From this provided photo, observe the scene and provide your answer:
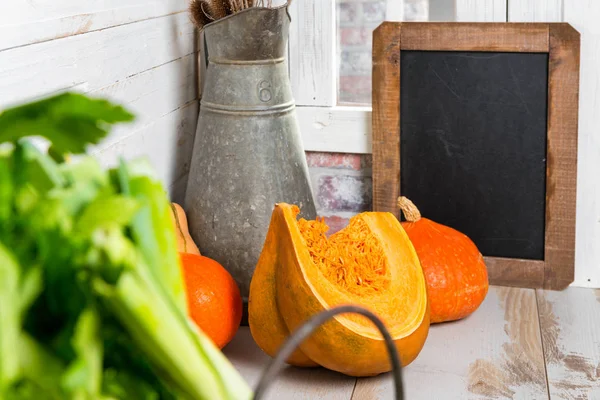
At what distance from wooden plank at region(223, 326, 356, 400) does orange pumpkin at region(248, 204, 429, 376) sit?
0.03 meters

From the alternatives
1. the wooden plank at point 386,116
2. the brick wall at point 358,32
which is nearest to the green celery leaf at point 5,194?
the wooden plank at point 386,116

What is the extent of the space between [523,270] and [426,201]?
283 mm

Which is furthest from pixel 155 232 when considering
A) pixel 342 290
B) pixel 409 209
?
pixel 409 209

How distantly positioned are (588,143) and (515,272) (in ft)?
1.14

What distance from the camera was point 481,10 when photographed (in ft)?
6.13

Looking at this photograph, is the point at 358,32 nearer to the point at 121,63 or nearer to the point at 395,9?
the point at 395,9

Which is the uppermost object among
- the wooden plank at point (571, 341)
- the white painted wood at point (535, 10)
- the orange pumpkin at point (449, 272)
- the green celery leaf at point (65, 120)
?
the green celery leaf at point (65, 120)

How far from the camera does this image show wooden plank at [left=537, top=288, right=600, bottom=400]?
1429 mm

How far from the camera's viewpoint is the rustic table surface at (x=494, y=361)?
4.66 ft

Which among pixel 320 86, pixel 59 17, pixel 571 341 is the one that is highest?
pixel 59 17

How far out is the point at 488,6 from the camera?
1860mm

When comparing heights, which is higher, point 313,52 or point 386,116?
point 313,52

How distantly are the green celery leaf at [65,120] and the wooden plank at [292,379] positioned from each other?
108cm

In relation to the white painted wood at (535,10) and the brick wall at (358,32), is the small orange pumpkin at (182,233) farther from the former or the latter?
the brick wall at (358,32)
